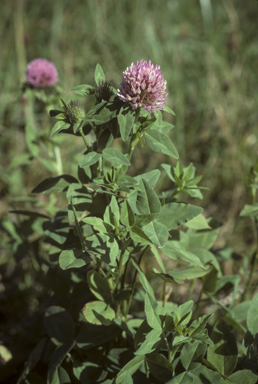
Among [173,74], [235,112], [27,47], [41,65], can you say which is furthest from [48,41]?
[235,112]

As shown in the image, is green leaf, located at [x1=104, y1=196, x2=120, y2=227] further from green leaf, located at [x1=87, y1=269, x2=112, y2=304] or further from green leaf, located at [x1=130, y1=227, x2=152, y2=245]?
green leaf, located at [x1=87, y1=269, x2=112, y2=304]

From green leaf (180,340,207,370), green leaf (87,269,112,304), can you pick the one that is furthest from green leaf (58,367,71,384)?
green leaf (180,340,207,370)

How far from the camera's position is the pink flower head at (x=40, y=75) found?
193cm

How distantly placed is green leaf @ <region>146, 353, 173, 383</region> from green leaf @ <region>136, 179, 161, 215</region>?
437 millimetres

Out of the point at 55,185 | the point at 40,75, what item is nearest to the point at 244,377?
the point at 55,185

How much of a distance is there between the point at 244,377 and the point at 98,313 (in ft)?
1.65

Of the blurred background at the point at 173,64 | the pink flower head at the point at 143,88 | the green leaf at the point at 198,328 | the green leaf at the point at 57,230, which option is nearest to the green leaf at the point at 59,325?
the green leaf at the point at 57,230

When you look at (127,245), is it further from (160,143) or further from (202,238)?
(202,238)

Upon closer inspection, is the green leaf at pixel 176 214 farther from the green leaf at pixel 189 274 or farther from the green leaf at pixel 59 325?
the green leaf at pixel 59 325

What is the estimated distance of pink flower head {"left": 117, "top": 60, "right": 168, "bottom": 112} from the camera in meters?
1.01

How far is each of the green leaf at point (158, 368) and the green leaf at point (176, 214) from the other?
0.40m

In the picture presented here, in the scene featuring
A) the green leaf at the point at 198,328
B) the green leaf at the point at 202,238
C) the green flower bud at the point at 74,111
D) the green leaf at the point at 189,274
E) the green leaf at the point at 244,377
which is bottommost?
the green leaf at the point at 244,377

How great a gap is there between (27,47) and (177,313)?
332cm

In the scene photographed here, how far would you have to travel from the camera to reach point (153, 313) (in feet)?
3.40
